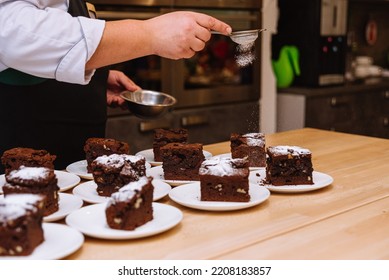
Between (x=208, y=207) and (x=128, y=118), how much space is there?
1718 millimetres

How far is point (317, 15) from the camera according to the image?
3613 mm

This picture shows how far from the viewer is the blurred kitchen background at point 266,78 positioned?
2963 millimetres

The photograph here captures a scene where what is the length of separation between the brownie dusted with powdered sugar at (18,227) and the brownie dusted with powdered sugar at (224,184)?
0.42 metres

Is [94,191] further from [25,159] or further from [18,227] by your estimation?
[18,227]

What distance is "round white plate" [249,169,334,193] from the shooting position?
4.54ft

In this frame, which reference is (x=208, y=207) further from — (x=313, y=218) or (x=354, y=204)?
(x=354, y=204)

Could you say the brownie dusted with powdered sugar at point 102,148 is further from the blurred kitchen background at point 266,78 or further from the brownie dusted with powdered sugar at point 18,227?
the blurred kitchen background at point 266,78

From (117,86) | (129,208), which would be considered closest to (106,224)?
(129,208)

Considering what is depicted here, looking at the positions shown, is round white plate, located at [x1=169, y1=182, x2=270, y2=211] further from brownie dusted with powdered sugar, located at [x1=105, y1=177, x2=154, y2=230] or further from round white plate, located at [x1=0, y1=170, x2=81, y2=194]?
round white plate, located at [x1=0, y1=170, x2=81, y2=194]

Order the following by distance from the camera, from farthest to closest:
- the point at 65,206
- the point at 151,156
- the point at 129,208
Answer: the point at 151,156 → the point at 65,206 → the point at 129,208

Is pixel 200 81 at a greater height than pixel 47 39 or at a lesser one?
lesser

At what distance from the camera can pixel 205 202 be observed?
1281 mm

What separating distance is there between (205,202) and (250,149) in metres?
0.39

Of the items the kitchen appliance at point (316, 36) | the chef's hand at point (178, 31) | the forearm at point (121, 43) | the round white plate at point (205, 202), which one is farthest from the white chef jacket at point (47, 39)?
the kitchen appliance at point (316, 36)
